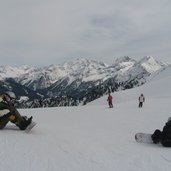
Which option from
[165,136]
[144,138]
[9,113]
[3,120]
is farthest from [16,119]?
[165,136]

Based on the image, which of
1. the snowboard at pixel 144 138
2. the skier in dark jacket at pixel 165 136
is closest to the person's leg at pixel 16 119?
the snowboard at pixel 144 138

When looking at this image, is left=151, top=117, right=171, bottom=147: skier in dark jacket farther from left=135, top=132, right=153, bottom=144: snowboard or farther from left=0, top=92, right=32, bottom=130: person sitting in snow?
left=0, top=92, right=32, bottom=130: person sitting in snow

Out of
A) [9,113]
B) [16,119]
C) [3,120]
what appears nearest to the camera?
[3,120]

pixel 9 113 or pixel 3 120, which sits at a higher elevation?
pixel 9 113

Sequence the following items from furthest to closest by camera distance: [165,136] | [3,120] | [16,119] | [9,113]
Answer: [16,119]
[9,113]
[3,120]
[165,136]

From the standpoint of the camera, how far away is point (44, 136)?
1216cm

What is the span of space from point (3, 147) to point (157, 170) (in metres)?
4.28

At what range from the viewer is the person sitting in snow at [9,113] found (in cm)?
1270

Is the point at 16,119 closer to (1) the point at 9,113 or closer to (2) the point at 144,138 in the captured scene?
(1) the point at 9,113

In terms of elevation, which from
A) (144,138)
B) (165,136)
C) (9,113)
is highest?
(9,113)

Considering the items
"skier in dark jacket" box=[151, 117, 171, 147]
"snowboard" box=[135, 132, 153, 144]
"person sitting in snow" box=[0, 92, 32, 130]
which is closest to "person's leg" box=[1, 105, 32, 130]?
"person sitting in snow" box=[0, 92, 32, 130]

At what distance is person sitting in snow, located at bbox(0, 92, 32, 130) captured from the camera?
12.7m

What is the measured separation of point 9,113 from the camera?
12.8 meters

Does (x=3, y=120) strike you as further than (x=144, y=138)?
Yes
